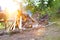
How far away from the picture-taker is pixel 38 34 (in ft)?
6.30

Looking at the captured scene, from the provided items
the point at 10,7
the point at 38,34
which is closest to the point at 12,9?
the point at 10,7

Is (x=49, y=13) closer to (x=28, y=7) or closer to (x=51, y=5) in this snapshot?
(x=51, y=5)

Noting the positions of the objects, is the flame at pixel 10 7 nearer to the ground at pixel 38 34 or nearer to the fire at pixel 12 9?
the fire at pixel 12 9

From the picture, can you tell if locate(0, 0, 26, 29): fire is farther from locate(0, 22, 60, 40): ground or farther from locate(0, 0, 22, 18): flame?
locate(0, 22, 60, 40): ground

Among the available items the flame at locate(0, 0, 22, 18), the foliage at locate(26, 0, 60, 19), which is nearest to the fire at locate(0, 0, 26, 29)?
the flame at locate(0, 0, 22, 18)

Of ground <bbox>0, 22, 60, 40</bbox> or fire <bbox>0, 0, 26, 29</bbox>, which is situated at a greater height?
fire <bbox>0, 0, 26, 29</bbox>

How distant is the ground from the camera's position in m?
1.80

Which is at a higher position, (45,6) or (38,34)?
(45,6)

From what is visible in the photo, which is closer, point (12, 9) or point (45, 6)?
point (12, 9)

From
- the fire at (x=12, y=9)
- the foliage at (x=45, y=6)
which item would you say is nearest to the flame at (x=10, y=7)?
the fire at (x=12, y=9)

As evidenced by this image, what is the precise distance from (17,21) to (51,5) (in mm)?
584

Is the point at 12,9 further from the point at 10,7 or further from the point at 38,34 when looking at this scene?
the point at 38,34

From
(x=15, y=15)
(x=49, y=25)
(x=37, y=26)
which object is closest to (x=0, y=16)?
(x=15, y=15)

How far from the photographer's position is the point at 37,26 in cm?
201
